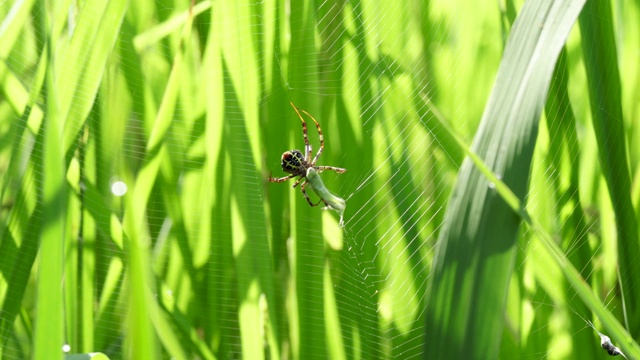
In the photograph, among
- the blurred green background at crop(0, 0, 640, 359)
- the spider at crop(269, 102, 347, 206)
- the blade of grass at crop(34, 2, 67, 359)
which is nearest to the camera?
the blade of grass at crop(34, 2, 67, 359)

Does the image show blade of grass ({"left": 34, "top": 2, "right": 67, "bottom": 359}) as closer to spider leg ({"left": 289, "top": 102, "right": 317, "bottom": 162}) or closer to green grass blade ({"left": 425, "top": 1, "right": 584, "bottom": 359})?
green grass blade ({"left": 425, "top": 1, "right": 584, "bottom": 359})

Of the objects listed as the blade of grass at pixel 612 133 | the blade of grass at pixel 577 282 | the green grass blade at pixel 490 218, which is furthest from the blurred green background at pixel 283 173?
the blade of grass at pixel 577 282

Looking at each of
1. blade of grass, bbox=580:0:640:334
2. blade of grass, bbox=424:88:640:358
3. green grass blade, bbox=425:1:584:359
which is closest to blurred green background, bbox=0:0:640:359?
blade of grass, bbox=580:0:640:334

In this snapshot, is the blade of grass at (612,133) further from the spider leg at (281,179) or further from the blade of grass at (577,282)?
the blade of grass at (577,282)

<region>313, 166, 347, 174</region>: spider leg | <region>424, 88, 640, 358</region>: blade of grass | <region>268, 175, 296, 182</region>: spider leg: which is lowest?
<region>424, 88, 640, 358</region>: blade of grass

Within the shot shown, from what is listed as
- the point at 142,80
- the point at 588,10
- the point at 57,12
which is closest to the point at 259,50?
the point at 142,80

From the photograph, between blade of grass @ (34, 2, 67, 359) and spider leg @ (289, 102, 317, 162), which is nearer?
blade of grass @ (34, 2, 67, 359)
